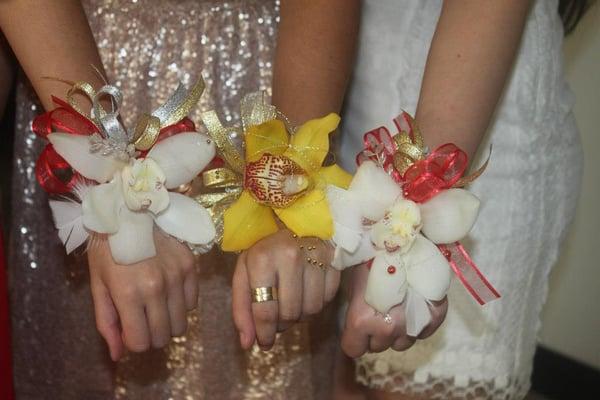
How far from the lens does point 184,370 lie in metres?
0.95

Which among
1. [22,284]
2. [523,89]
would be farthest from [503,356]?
[22,284]

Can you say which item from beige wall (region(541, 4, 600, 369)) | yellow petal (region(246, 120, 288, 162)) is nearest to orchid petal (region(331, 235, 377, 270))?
yellow petal (region(246, 120, 288, 162))

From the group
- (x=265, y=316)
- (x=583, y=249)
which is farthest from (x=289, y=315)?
(x=583, y=249)

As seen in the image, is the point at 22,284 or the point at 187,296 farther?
the point at 22,284

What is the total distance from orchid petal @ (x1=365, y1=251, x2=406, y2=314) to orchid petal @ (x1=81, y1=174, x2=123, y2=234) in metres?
0.22

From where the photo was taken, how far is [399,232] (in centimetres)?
67

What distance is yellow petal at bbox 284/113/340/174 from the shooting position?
27.9 inches

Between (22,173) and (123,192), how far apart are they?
32 cm

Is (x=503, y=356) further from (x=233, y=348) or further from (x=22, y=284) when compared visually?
(x=22, y=284)

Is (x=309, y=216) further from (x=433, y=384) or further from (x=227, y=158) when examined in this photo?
(x=433, y=384)

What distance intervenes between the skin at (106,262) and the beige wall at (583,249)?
86 centimetres

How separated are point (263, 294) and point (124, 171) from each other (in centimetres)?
16

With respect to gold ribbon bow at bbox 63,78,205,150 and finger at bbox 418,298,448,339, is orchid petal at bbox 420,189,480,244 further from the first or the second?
gold ribbon bow at bbox 63,78,205,150

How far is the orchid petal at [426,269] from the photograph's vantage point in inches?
27.0
